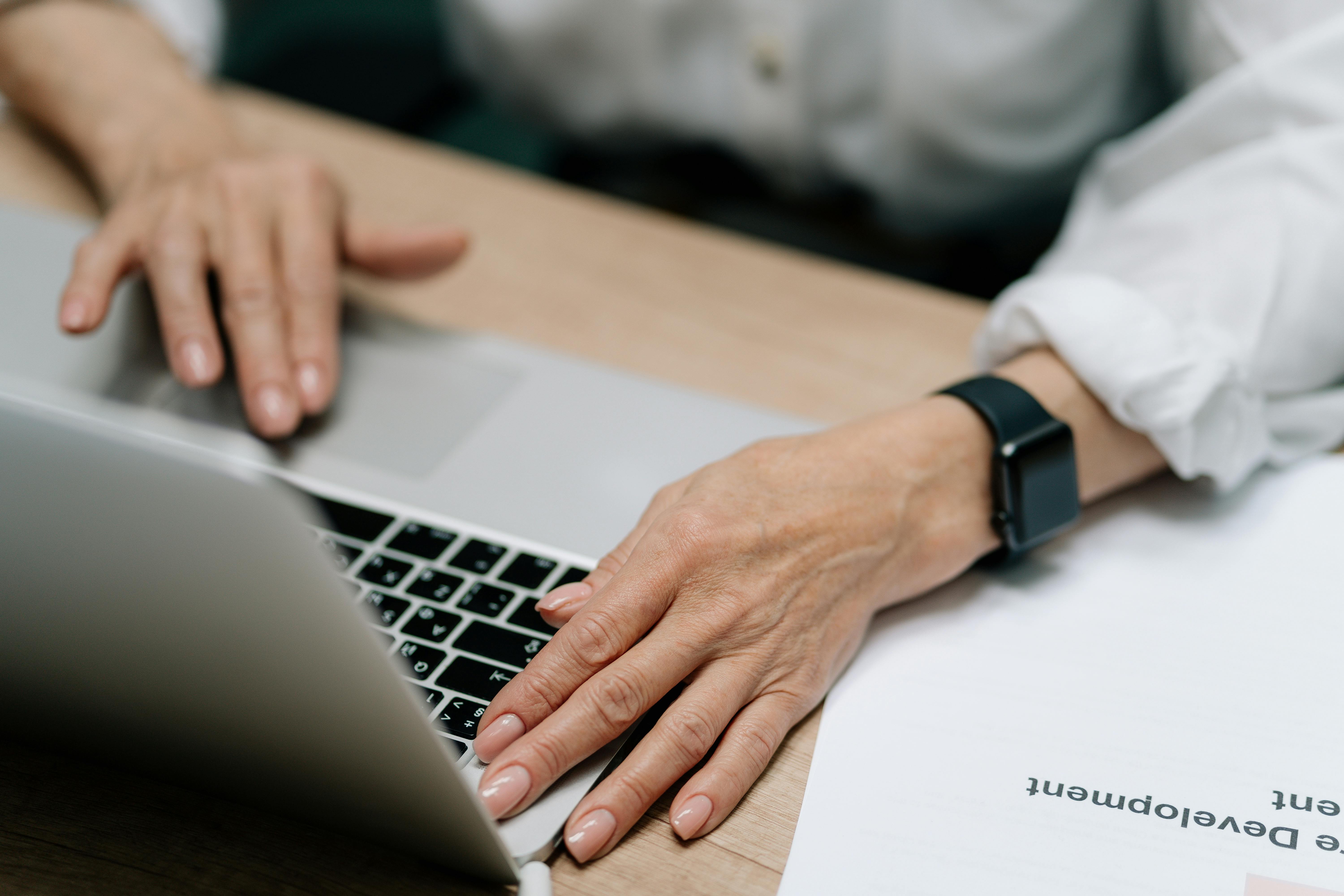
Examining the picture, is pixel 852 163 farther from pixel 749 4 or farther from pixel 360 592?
pixel 360 592

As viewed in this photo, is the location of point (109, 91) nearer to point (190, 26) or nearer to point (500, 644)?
point (190, 26)

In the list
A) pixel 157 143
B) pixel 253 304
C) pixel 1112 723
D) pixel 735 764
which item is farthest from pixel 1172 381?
pixel 157 143

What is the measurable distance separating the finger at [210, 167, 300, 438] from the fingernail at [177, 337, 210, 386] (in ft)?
0.06

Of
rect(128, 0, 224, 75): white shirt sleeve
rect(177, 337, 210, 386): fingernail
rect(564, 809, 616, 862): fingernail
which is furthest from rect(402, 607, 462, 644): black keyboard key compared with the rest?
rect(128, 0, 224, 75): white shirt sleeve

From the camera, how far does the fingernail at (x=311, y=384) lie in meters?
0.57

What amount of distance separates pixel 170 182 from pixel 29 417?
19.0 inches

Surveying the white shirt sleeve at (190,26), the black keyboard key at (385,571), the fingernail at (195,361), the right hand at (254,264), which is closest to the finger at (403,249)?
the right hand at (254,264)

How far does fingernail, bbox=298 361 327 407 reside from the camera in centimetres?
57

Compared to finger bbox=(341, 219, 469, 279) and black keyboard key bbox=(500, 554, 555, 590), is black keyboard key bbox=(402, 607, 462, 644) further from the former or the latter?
finger bbox=(341, 219, 469, 279)

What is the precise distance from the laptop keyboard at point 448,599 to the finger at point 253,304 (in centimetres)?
7

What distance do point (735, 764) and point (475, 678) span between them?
113 mm

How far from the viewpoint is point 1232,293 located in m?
0.54

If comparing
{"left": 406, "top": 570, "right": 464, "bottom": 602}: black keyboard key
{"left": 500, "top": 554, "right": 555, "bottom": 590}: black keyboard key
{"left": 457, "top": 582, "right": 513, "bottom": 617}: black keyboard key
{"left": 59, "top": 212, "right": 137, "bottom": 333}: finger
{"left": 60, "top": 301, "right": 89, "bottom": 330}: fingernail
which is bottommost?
{"left": 406, "top": 570, "right": 464, "bottom": 602}: black keyboard key

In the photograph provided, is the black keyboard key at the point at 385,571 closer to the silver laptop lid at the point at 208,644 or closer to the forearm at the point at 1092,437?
the silver laptop lid at the point at 208,644
